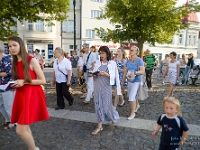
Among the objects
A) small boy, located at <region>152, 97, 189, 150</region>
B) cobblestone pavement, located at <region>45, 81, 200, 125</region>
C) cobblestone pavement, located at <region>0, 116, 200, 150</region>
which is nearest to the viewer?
small boy, located at <region>152, 97, 189, 150</region>

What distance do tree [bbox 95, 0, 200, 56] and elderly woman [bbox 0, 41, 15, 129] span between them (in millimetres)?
8815

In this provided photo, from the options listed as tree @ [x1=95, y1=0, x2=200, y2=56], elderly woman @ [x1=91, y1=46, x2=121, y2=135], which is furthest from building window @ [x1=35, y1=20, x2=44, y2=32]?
elderly woman @ [x1=91, y1=46, x2=121, y2=135]

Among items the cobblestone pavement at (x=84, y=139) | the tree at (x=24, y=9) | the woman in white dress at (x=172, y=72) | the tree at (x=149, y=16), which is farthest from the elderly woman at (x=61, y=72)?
the tree at (x=149, y=16)

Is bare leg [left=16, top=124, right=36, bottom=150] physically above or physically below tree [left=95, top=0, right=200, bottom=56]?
below

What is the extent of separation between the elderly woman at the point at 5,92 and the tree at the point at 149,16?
881cm

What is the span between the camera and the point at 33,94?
2.63 m

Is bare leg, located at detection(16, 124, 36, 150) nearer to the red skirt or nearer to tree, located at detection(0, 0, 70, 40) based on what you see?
the red skirt

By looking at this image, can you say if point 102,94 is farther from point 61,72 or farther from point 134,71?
point 61,72

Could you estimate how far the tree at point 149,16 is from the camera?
10.6 meters

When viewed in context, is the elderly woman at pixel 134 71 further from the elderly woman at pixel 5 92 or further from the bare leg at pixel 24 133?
the elderly woman at pixel 5 92

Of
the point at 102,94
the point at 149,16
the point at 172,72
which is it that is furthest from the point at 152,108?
the point at 149,16

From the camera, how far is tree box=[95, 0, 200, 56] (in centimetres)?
1060

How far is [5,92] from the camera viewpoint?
3.85m

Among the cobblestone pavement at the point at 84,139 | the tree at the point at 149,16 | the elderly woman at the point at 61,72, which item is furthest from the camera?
the tree at the point at 149,16
